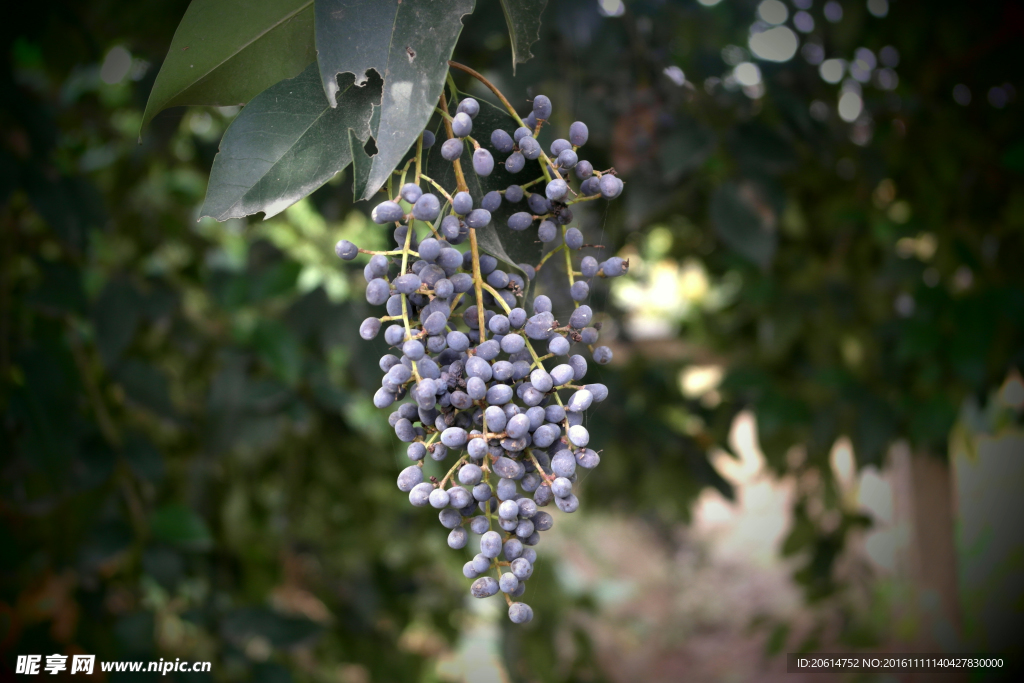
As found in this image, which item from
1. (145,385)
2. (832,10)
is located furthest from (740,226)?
(145,385)

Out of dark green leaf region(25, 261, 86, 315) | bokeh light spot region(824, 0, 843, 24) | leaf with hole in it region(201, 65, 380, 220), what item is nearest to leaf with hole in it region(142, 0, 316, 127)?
leaf with hole in it region(201, 65, 380, 220)

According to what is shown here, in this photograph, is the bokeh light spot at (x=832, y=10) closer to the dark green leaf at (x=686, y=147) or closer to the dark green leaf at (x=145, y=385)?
the dark green leaf at (x=686, y=147)

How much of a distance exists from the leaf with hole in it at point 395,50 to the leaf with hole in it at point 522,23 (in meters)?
0.04

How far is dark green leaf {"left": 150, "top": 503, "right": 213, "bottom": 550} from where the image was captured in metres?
1.02

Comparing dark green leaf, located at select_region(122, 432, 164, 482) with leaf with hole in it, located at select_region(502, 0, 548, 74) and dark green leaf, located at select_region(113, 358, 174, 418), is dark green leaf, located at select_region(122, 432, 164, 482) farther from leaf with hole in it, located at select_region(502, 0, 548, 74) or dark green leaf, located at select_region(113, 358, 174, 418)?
leaf with hole in it, located at select_region(502, 0, 548, 74)

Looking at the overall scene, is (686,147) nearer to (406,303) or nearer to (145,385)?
(406,303)

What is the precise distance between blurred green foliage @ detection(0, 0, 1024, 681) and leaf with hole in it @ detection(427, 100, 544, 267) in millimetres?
65

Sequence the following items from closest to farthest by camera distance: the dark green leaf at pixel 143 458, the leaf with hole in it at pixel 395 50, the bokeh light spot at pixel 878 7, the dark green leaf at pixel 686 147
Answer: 1. the leaf with hole in it at pixel 395 50
2. the dark green leaf at pixel 686 147
3. the dark green leaf at pixel 143 458
4. the bokeh light spot at pixel 878 7

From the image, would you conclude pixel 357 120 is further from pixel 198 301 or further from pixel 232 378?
pixel 198 301

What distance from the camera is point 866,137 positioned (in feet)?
5.02

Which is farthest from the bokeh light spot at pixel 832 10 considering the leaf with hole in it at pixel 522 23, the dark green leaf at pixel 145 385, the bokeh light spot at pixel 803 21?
the dark green leaf at pixel 145 385

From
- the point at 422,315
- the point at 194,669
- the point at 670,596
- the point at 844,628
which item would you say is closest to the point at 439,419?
the point at 422,315

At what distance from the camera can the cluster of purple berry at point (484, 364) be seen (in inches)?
14.9

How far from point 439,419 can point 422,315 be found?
0.07 meters
